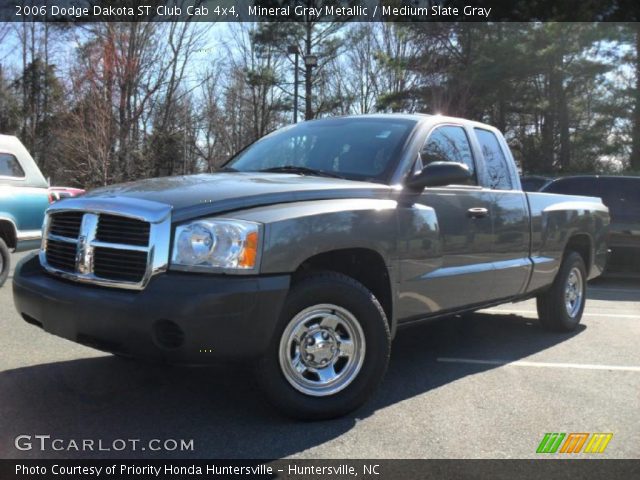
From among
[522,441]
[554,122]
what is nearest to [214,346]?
[522,441]

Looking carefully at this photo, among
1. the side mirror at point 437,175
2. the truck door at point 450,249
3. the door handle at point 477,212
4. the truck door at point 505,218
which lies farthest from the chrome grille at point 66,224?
the truck door at point 505,218

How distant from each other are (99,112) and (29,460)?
79.6 ft

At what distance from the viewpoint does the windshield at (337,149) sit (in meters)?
4.43

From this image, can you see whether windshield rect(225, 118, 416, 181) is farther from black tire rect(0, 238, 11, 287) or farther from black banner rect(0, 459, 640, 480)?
black tire rect(0, 238, 11, 287)

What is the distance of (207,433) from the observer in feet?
11.3

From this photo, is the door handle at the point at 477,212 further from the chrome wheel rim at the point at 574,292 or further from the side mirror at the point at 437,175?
the chrome wheel rim at the point at 574,292

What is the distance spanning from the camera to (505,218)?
5160 millimetres

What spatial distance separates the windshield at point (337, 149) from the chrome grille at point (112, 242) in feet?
4.72

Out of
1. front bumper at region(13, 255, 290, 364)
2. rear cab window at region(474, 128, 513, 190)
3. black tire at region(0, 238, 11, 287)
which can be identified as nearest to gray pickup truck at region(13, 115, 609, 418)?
front bumper at region(13, 255, 290, 364)

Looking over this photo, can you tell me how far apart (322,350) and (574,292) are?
3942 mm

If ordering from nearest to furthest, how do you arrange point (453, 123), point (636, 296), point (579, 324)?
point (453, 123) < point (579, 324) < point (636, 296)

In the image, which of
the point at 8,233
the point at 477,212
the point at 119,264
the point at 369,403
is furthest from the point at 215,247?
the point at 8,233

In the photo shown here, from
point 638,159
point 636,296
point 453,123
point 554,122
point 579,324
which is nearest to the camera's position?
point 453,123

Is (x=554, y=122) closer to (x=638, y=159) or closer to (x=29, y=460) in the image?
(x=638, y=159)
